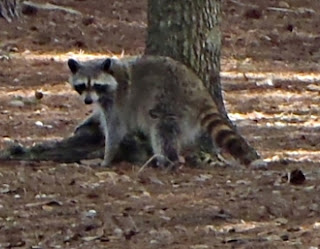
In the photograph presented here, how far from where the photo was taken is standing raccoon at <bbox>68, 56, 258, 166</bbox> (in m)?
7.89

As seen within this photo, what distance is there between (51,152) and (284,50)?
6.44 m

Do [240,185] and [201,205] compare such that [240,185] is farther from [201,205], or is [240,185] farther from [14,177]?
[14,177]

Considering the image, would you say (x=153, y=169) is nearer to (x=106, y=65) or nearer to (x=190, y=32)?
(x=106, y=65)

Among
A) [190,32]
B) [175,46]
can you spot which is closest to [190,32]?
[190,32]

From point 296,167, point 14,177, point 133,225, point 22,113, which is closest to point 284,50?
point 22,113

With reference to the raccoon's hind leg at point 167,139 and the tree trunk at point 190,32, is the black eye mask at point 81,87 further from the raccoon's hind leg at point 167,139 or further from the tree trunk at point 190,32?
the tree trunk at point 190,32

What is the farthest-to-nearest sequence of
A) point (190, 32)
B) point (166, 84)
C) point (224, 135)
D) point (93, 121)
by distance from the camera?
point (93, 121)
point (190, 32)
point (166, 84)
point (224, 135)

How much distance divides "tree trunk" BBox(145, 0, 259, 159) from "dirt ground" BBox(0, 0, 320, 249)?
858 millimetres

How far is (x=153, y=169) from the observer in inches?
307

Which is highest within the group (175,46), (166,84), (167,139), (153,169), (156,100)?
(175,46)

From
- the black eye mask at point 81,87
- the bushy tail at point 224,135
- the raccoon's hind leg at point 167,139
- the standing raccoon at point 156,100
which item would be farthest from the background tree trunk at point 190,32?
the black eye mask at point 81,87

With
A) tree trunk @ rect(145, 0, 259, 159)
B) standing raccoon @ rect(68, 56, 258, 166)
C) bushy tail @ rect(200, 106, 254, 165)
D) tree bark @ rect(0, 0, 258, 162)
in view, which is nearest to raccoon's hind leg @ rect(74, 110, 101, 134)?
tree bark @ rect(0, 0, 258, 162)

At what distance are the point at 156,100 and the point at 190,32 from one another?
0.67 meters

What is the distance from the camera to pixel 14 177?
7410mm
